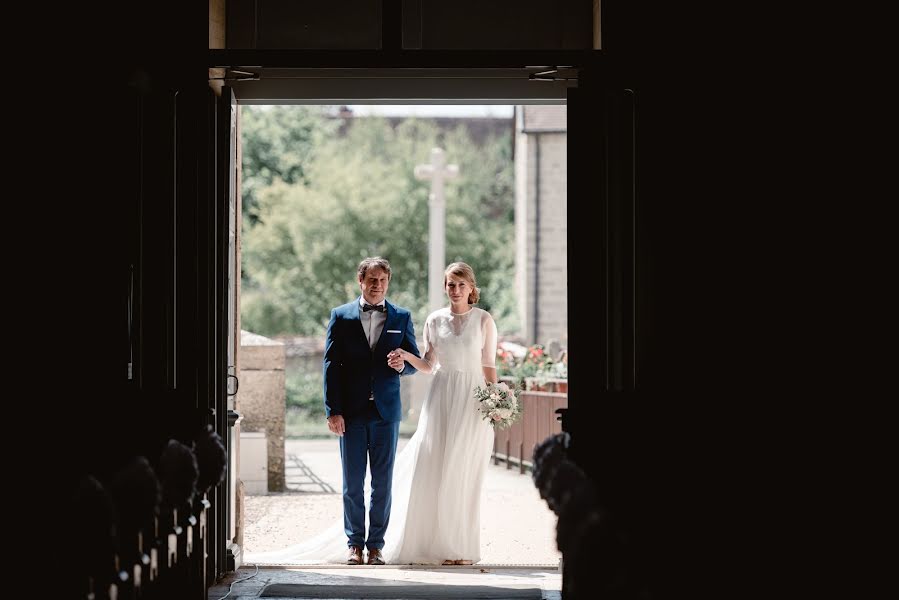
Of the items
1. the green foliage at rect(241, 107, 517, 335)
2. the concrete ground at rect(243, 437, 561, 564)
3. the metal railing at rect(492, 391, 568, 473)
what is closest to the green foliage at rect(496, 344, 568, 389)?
the metal railing at rect(492, 391, 568, 473)

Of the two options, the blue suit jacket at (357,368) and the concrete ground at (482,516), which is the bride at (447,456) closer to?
the blue suit jacket at (357,368)

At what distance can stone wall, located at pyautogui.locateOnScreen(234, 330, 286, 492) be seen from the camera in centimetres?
998

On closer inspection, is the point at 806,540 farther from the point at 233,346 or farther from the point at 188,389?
the point at 233,346

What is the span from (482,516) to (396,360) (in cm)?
282

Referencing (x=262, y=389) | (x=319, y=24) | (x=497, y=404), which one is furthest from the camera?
(x=262, y=389)

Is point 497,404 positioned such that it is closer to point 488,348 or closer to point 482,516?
point 488,348

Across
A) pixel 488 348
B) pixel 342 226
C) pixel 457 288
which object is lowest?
pixel 488 348

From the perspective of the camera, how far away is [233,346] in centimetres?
601

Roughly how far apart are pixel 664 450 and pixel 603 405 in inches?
25.2

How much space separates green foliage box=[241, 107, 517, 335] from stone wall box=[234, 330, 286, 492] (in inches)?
622

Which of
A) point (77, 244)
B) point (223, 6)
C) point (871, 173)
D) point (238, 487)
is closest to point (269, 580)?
point (238, 487)

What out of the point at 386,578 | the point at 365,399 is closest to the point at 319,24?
A: the point at 365,399

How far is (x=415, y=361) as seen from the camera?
665 centimetres

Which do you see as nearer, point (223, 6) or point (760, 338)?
point (760, 338)
